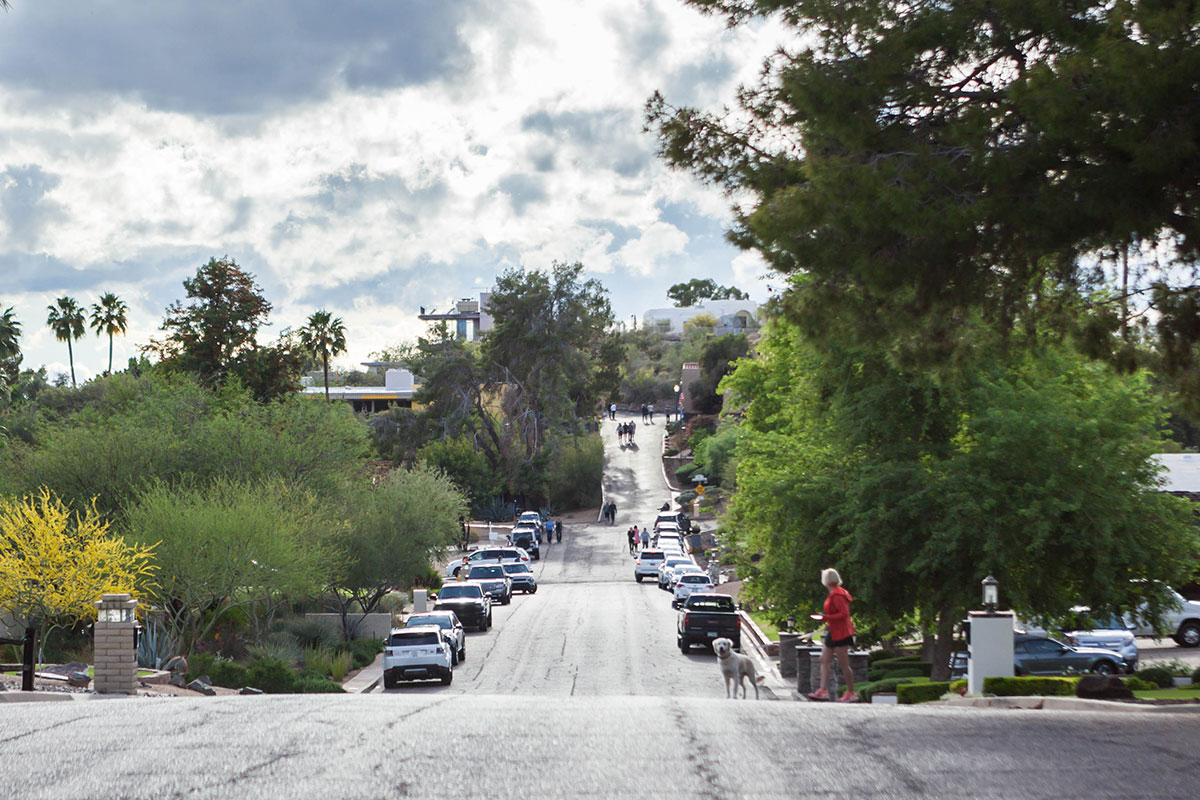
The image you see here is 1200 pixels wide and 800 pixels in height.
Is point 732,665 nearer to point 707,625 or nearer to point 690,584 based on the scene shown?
point 707,625

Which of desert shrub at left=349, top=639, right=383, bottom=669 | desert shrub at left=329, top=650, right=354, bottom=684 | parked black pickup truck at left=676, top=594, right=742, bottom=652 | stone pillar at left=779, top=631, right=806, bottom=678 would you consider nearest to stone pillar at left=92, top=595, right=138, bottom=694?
desert shrub at left=329, top=650, right=354, bottom=684

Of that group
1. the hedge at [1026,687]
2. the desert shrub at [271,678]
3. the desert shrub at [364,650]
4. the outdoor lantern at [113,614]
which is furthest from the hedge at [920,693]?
the desert shrub at [364,650]

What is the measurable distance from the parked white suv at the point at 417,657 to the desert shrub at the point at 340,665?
8.59 feet

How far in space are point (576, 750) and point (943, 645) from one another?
16.4 m

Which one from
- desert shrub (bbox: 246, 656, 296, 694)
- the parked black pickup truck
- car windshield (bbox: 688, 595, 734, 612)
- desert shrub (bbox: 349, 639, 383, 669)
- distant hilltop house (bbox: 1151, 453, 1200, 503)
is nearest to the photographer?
desert shrub (bbox: 246, 656, 296, 694)

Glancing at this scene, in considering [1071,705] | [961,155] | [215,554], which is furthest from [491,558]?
[961,155]

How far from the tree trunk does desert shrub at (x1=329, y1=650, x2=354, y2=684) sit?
15.1m

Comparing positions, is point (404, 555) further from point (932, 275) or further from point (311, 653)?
point (932, 275)

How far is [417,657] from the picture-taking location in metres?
27.5

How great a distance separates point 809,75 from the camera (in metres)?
11.8

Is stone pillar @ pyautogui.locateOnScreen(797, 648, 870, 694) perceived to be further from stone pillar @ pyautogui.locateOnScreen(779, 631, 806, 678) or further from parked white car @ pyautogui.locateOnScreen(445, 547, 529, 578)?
parked white car @ pyautogui.locateOnScreen(445, 547, 529, 578)

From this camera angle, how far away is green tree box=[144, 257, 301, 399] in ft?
196

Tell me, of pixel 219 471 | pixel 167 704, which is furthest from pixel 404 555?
pixel 167 704

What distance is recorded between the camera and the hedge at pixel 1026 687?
14.9 metres
